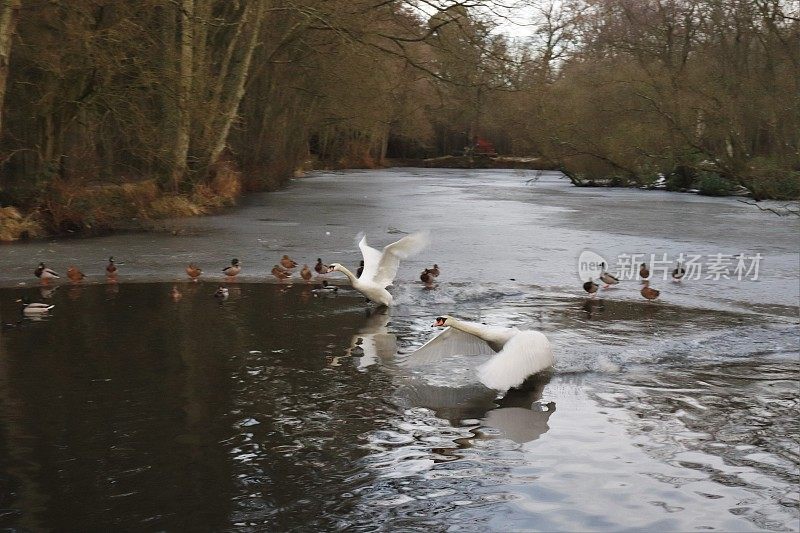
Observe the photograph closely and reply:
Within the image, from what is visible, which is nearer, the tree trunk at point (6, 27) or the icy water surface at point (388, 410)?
A: the icy water surface at point (388, 410)

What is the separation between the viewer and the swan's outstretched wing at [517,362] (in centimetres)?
803

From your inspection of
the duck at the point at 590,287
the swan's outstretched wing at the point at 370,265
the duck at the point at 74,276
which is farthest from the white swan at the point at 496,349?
the duck at the point at 74,276

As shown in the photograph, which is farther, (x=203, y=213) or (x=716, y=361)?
(x=203, y=213)

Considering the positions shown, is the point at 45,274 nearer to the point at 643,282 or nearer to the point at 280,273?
the point at 280,273

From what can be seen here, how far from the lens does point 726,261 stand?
58.5 feet

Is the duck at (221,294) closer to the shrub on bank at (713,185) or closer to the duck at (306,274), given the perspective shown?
the duck at (306,274)

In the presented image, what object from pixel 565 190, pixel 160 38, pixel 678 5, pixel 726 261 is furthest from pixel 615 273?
pixel 565 190

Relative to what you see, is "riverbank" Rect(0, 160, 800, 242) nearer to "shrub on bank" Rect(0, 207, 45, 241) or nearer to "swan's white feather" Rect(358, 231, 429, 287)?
"shrub on bank" Rect(0, 207, 45, 241)

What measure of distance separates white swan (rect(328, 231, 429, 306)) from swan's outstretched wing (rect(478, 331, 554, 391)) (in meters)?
3.98

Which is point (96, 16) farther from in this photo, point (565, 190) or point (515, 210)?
point (565, 190)

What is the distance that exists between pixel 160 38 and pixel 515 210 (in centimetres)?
1276

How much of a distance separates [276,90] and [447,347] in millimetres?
29235

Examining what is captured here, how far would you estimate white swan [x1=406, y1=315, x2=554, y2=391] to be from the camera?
8109 millimetres

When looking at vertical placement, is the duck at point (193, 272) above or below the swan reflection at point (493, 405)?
above
